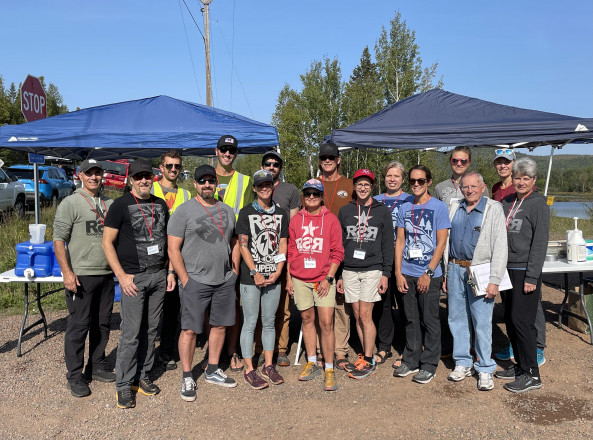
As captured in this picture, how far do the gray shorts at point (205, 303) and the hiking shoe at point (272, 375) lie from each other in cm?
61

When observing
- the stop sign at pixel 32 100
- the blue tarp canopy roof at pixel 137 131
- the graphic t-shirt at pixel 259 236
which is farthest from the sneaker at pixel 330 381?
the stop sign at pixel 32 100

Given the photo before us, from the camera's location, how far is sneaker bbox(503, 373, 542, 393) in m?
3.72

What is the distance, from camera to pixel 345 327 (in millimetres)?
4344

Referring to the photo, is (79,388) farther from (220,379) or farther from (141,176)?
(141,176)

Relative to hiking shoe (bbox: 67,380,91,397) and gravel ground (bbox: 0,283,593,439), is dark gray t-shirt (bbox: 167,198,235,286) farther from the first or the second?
hiking shoe (bbox: 67,380,91,397)

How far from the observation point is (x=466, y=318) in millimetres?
3971

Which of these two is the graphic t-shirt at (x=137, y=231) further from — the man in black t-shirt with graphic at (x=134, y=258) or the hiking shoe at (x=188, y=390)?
the hiking shoe at (x=188, y=390)

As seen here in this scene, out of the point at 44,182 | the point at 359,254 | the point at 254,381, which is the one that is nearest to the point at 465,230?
the point at 359,254

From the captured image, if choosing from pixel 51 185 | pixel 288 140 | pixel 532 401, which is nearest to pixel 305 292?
pixel 532 401

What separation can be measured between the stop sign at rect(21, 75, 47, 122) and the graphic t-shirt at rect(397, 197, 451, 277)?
459 centimetres

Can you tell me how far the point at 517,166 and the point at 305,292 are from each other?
2089 millimetres

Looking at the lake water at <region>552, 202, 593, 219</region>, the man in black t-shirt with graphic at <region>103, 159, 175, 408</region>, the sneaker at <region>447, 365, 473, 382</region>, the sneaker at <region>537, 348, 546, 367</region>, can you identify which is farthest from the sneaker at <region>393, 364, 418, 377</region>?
the lake water at <region>552, 202, 593, 219</region>

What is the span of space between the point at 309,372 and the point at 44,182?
51.6 feet

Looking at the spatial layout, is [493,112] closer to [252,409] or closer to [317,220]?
[317,220]
